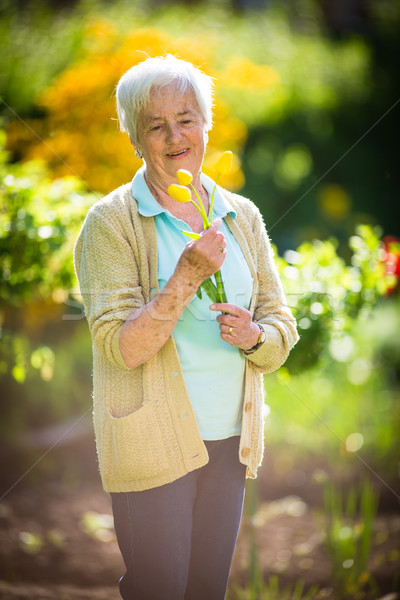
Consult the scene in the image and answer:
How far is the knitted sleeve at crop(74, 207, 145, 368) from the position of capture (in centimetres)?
124

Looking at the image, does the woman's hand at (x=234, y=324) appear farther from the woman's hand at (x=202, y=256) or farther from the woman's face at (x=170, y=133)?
the woman's face at (x=170, y=133)

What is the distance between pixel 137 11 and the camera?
549 cm

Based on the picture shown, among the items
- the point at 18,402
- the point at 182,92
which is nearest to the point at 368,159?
the point at 18,402

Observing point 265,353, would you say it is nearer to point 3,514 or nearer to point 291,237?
point 3,514

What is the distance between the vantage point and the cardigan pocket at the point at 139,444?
1.28 metres

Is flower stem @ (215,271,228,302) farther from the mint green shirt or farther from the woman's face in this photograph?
the woman's face

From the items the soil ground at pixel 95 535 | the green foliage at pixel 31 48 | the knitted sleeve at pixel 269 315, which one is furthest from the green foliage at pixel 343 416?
the green foliage at pixel 31 48

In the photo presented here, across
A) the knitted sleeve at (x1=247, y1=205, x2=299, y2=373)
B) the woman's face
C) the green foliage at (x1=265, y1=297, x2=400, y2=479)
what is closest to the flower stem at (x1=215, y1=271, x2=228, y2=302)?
the knitted sleeve at (x1=247, y1=205, x2=299, y2=373)

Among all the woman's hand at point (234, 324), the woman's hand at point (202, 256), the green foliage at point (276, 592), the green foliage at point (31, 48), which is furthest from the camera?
the green foliage at point (31, 48)

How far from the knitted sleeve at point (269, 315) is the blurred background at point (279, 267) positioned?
1.69 ft

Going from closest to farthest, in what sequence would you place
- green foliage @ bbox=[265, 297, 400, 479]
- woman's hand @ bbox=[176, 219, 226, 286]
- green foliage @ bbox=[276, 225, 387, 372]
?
woman's hand @ bbox=[176, 219, 226, 286] < green foliage @ bbox=[276, 225, 387, 372] < green foliage @ bbox=[265, 297, 400, 479]

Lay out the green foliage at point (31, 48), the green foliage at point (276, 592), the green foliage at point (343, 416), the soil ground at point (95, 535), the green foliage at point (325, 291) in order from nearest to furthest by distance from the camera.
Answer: the green foliage at point (325, 291), the green foliage at point (276, 592), the soil ground at point (95, 535), the green foliage at point (343, 416), the green foliage at point (31, 48)

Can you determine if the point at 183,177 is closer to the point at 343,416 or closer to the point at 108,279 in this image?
the point at 108,279

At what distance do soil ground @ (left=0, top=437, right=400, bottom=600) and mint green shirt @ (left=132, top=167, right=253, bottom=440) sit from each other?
37.2 inches
